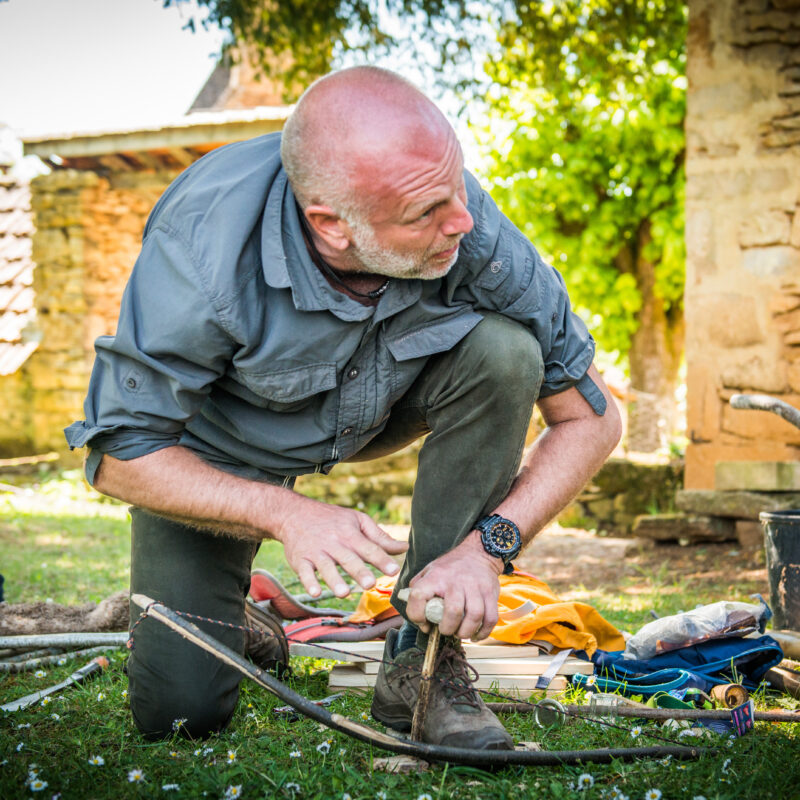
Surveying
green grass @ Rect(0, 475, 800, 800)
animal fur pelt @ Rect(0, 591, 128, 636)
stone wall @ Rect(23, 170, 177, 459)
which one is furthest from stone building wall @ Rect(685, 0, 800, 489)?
stone wall @ Rect(23, 170, 177, 459)

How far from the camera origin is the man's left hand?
1.74 metres

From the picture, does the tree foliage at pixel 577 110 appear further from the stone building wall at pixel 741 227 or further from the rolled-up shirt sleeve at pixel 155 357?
the rolled-up shirt sleeve at pixel 155 357

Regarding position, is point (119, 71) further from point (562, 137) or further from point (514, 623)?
point (514, 623)

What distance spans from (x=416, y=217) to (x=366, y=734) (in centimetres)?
108

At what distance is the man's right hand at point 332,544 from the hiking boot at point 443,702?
39 cm

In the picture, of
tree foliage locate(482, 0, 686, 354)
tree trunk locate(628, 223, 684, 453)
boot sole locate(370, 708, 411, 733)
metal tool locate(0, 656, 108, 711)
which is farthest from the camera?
tree trunk locate(628, 223, 684, 453)

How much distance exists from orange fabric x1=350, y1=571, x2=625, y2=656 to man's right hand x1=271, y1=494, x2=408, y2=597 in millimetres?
612

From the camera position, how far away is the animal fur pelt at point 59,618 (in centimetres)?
299

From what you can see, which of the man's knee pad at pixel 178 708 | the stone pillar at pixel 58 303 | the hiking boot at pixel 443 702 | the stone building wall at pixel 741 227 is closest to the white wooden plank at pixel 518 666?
the hiking boot at pixel 443 702

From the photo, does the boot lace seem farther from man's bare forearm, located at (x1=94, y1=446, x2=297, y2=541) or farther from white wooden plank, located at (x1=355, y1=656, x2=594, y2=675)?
man's bare forearm, located at (x1=94, y1=446, x2=297, y2=541)

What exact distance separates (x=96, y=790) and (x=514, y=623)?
4.29 feet

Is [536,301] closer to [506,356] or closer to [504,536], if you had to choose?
[506,356]

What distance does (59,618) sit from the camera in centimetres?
319

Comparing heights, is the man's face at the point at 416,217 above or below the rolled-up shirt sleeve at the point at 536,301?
above
